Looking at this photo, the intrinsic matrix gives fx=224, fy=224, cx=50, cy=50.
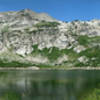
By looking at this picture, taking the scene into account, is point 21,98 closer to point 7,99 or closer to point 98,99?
point 7,99

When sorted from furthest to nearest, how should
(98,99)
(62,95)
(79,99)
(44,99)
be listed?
(62,95) → (44,99) → (79,99) → (98,99)

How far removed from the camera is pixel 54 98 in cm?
7731

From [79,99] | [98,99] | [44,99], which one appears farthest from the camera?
[44,99]

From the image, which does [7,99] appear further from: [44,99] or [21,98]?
[44,99]

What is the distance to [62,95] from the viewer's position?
82.6 m

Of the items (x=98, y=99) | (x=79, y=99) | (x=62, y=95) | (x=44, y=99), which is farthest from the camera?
(x=62, y=95)

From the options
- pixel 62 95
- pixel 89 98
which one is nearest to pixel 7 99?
pixel 62 95

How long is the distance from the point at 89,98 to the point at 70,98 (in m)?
11.7

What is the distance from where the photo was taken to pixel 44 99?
252ft

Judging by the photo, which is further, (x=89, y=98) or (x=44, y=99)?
(x=44, y=99)

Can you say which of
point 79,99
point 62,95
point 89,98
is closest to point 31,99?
point 62,95

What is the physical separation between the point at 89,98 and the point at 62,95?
1950 centimetres

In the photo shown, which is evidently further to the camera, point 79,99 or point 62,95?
point 62,95

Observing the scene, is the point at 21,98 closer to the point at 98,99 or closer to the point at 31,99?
the point at 31,99
